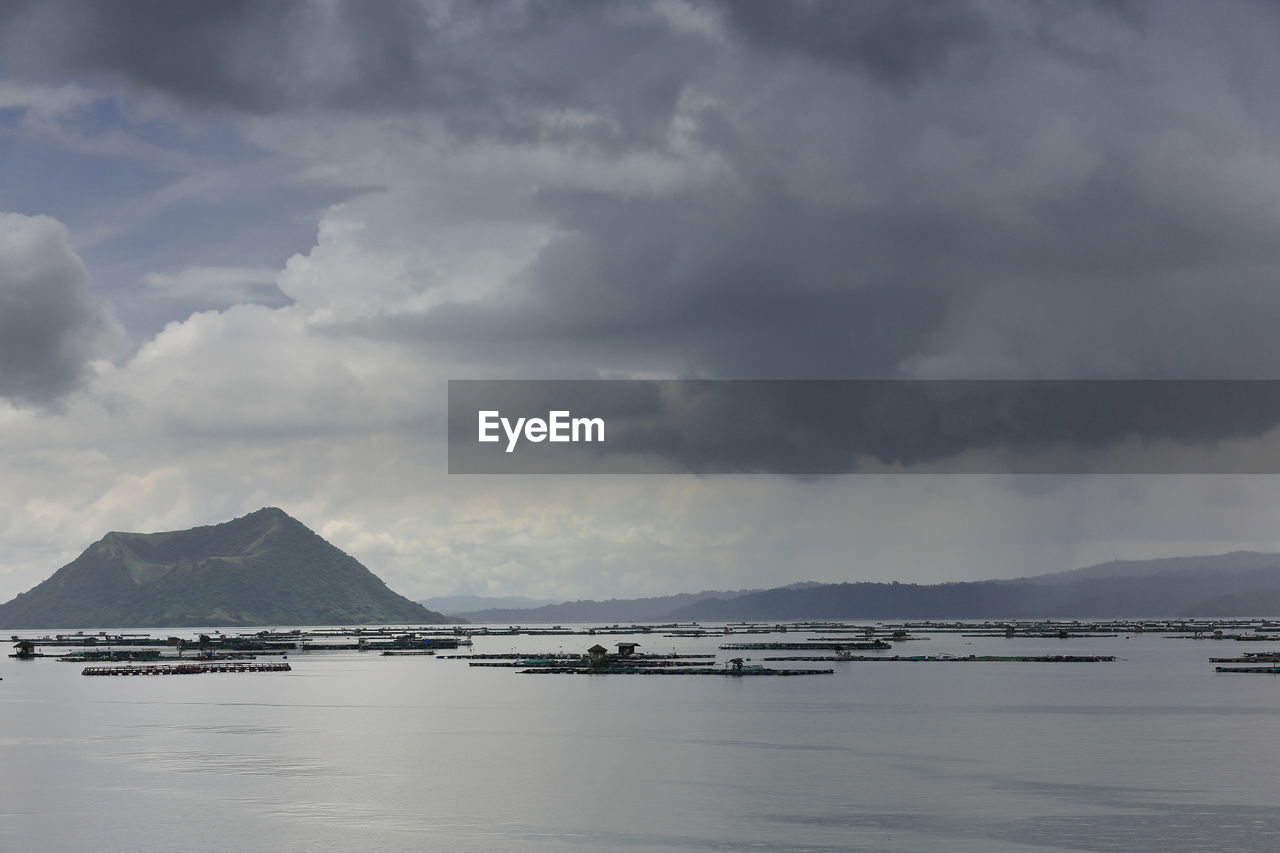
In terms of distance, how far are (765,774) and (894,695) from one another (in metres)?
67.2

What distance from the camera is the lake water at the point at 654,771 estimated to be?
60188 millimetres

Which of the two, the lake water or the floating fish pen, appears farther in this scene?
the floating fish pen

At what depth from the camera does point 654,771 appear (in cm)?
8275

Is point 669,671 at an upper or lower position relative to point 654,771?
upper

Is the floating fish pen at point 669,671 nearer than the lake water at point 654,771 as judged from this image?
No

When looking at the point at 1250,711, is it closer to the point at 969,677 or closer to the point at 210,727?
the point at 969,677

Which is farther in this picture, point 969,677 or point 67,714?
point 969,677

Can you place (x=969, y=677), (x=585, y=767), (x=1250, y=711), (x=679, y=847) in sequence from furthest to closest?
(x=969, y=677) < (x=1250, y=711) < (x=585, y=767) < (x=679, y=847)

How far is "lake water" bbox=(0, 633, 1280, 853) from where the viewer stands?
2370 inches

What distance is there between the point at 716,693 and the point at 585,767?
65.6m

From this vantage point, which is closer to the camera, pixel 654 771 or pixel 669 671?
pixel 654 771

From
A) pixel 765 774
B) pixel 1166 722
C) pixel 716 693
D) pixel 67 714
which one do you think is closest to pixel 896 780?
pixel 765 774

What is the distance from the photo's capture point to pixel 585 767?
8500cm

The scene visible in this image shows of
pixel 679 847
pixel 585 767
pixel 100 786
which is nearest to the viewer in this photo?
pixel 679 847
